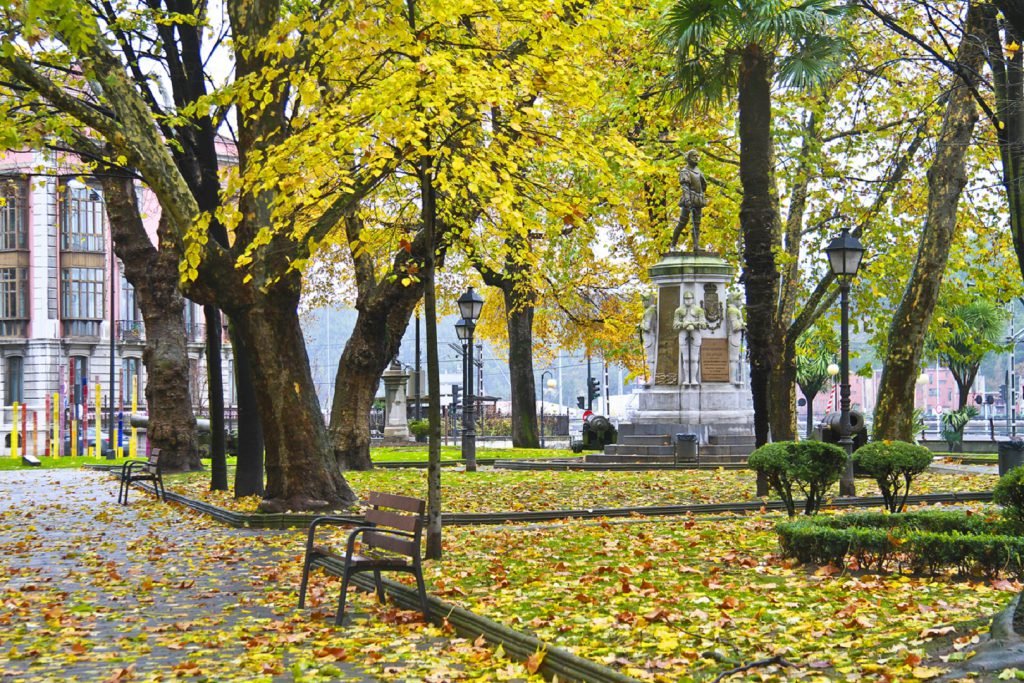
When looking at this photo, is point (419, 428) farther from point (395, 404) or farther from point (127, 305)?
point (127, 305)

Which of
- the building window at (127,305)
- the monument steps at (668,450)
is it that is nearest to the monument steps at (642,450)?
the monument steps at (668,450)

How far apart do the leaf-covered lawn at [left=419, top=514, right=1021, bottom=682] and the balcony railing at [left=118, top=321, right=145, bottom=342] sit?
5633cm

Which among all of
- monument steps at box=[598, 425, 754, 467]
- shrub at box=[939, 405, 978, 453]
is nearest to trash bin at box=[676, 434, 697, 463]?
monument steps at box=[598, 425, 754, 467]

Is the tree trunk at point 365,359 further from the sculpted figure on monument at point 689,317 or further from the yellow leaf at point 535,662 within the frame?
the yellow leaf at point 535,662

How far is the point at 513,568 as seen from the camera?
11.8m

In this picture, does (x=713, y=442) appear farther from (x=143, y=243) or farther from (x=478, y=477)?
(x=143, y=243)

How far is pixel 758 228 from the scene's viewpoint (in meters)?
19.7

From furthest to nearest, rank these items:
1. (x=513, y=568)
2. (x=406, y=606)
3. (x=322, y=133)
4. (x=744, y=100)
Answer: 1. (x=744, y=100)
2. (x=322, y=133)
3. (x=513, y=568)
4. (x=406, y=606)

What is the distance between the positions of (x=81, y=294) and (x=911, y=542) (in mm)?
61069

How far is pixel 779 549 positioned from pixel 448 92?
5054mm

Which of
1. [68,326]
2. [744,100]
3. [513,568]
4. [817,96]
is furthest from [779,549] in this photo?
[68,326]

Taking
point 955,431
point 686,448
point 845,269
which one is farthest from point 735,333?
point 955,431

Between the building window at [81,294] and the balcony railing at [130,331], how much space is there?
1.40 meters

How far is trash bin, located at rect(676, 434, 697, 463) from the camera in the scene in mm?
27141
